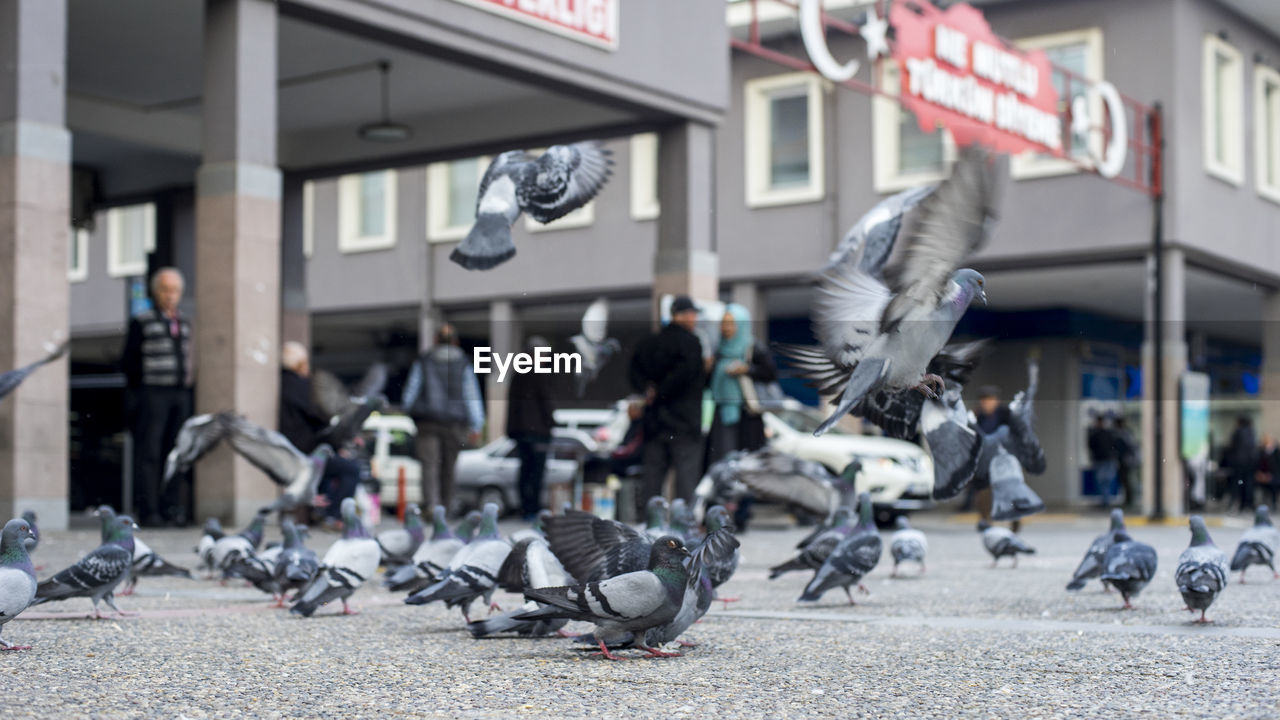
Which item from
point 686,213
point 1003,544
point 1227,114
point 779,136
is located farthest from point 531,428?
point 1227,114

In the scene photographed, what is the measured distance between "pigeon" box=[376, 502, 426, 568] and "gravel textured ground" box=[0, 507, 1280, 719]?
8.4 inches

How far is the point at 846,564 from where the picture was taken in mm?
7754

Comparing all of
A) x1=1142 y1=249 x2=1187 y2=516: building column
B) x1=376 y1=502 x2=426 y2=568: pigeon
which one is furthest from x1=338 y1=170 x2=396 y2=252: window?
x1=376 y1=502 x2=426 y2=568: pigeon

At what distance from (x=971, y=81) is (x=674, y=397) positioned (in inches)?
393

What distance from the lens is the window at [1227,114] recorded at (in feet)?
78.1

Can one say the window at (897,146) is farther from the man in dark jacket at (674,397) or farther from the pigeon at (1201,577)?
the pigeon at (1201,577)

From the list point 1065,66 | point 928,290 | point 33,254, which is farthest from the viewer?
point 1065,66

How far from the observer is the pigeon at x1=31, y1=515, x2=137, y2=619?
6.36 m

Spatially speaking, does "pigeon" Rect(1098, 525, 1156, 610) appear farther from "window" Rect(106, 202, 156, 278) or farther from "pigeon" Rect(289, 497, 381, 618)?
"window" Rect(106, 202, 156, 278)

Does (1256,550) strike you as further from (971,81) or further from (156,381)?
(971,81)

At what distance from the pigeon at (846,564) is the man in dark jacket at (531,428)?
3550mm

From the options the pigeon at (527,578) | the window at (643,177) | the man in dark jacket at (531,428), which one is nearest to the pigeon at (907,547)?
the man in dark jacket at (531,428)

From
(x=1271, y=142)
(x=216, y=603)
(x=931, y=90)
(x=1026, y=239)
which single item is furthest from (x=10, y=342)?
(x=1271, y=142)

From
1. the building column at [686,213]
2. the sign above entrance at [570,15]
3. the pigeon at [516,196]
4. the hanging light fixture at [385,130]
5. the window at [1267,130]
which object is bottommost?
the pigeon at [516,196]
